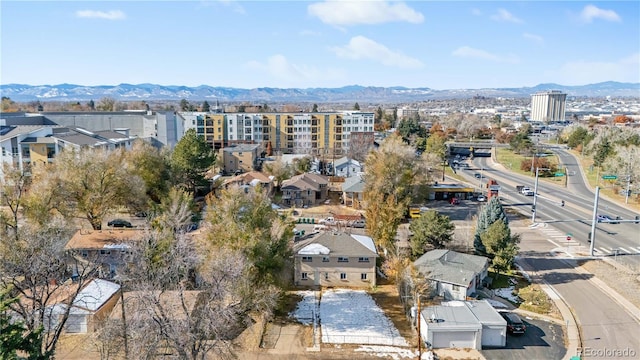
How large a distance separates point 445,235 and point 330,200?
2063cm

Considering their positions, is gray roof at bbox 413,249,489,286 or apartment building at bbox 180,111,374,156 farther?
apartment building at bbox 180,111,374,156

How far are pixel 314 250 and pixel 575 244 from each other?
22107 mm

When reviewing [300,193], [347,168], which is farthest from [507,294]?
[347,168]

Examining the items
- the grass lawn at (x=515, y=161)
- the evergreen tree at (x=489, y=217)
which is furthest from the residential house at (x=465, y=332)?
the grass lawn at (x=515, y=161)

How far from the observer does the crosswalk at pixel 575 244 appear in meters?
34.9

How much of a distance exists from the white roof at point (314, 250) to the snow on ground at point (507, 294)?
1043 cm

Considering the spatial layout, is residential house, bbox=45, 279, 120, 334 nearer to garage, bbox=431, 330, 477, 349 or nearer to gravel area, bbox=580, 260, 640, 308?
garage, bbox=431, 330, 477, 349

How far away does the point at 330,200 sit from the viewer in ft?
168

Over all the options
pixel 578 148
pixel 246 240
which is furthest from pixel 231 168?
pixel 578 148

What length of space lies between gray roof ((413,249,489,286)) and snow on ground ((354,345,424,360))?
22.0ft

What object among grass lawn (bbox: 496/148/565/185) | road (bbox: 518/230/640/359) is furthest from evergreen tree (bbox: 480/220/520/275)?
grass lawn (bbox: 496/148/565/185)

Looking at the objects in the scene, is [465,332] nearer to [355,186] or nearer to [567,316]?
[567,316]

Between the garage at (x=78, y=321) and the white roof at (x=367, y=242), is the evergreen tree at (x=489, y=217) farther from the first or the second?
the garage at (x=78, y=321)

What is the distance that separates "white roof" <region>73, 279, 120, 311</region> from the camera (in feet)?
75.6
